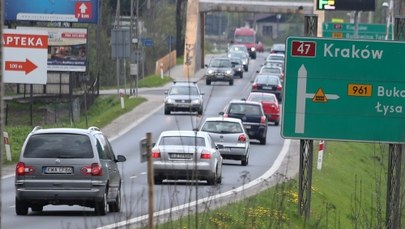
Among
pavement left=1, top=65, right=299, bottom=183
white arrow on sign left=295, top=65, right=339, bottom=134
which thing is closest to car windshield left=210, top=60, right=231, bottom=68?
pavement left=1, top=65, right=299, bottom=183

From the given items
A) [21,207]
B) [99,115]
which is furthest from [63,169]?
[99,115]

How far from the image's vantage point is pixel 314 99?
56.5 ft

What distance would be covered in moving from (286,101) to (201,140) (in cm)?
1286

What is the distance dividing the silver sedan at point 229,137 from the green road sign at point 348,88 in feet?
66.0

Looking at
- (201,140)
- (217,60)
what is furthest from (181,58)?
(201,140)

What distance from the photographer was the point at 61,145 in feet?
66.3

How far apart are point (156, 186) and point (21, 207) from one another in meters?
5.83

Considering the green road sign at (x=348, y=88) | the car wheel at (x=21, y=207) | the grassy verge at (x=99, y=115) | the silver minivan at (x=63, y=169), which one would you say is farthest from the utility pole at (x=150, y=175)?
the grassy verge at (x=99, y=115)

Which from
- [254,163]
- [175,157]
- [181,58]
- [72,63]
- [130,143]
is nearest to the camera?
[175,157]

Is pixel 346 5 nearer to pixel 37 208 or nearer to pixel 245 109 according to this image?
pixel 245 109

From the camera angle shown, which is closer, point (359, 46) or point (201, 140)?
point (359, 46)

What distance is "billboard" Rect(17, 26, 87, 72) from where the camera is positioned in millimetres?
61125

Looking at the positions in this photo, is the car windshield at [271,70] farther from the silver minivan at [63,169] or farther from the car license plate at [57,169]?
the car license plate at [57,169]

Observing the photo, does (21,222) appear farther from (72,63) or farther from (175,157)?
(72,63)
